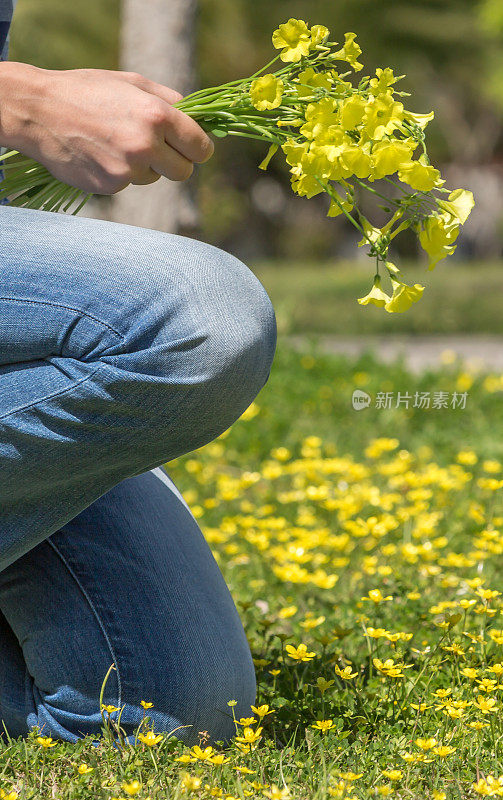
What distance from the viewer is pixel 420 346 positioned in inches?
256

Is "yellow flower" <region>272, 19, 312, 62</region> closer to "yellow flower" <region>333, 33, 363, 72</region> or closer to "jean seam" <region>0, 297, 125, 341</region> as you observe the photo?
"yellow flower" <region>333, 33, 363, 72</region>

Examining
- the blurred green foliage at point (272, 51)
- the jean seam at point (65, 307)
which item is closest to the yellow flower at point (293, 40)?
the jean seam at point (65, 307)

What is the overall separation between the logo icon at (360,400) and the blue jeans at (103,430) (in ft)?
8.79

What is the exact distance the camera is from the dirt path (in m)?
5.78

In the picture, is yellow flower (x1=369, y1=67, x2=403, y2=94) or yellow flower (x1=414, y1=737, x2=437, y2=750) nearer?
yellow flower (x1=369, y1=67, x2=403, y2=94)

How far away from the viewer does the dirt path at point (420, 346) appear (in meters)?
5.78

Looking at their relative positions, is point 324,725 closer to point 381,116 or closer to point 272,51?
point 381,116

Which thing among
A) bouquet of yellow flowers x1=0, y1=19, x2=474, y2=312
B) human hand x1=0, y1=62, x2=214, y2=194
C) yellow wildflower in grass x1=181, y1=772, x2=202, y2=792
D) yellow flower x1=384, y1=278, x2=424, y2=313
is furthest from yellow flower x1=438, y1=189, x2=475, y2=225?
yellow wildflower in grass x1=181, y1=772, x2=202, y2=792

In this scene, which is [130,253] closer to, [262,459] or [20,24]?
[262,459]

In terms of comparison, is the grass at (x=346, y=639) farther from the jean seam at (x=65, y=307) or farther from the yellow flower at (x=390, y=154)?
the yellow flower at (x=390, y=154)

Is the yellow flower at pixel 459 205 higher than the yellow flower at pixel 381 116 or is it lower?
lower

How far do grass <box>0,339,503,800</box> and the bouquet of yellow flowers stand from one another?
0.67m

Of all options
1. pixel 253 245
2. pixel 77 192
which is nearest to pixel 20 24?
pixel 253 245

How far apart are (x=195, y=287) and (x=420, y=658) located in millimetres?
859
